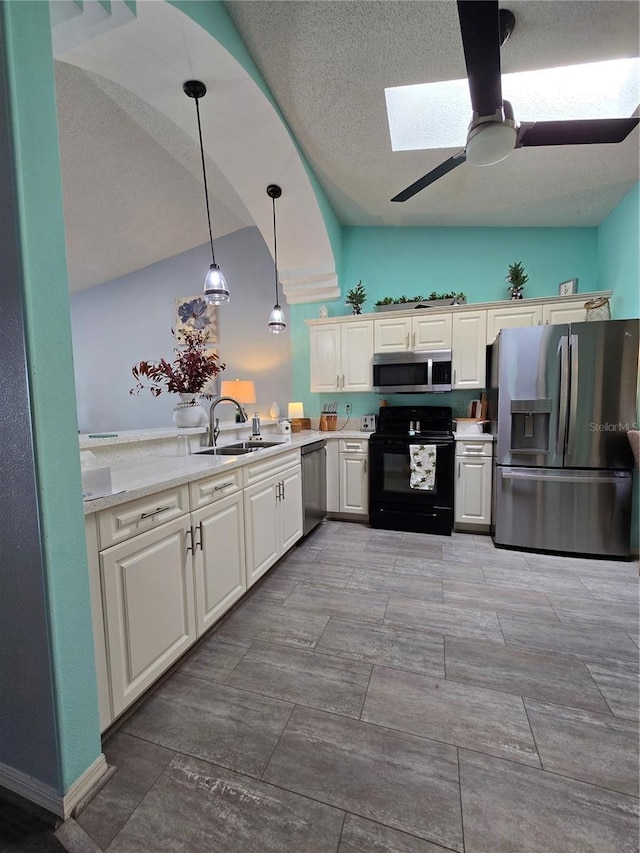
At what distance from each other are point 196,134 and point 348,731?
341cm

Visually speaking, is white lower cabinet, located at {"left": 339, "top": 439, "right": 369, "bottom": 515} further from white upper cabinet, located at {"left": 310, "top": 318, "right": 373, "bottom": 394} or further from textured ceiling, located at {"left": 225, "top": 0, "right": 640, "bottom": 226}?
textured ceiling, located at {"left": 225, "top": 0, "right": 640, "bottom": 226}

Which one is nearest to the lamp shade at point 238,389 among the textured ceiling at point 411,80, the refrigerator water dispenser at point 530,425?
the textured ceiling at point 411,80

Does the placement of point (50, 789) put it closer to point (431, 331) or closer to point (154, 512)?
point (154, 512)

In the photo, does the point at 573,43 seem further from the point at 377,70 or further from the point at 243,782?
the point at 243,782

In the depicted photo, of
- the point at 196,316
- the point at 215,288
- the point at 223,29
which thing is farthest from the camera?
the point at 196,316

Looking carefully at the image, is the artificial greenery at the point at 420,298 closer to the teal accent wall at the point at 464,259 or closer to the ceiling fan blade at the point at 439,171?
the teal accent wall at the point at 464,259

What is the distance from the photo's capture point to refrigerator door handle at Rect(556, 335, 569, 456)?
2.64m

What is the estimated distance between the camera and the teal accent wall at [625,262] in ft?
8.75

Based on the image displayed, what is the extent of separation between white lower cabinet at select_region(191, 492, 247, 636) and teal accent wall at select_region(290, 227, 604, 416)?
2.43 m

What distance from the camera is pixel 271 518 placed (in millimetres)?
2383

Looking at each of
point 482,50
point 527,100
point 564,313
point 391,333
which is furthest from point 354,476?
point 527,100

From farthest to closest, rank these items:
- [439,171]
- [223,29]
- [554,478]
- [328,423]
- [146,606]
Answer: [328,423] < [554,478] < [439,171] < [223,29] < [146,606]

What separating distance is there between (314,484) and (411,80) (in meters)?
2.88

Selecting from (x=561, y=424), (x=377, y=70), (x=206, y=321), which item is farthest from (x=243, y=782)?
(x=206, y=321)
